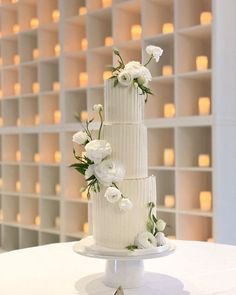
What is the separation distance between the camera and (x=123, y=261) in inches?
55.8

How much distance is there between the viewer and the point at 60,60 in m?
3.97

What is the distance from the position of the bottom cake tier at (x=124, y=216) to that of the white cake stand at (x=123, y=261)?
0.04 meters

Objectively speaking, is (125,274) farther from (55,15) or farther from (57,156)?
(55,15)

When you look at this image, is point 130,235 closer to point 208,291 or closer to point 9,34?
point 208,291

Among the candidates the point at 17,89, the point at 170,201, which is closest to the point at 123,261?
the point at 170,201

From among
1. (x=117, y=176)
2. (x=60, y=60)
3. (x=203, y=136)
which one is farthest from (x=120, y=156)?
(x=60, y=60)

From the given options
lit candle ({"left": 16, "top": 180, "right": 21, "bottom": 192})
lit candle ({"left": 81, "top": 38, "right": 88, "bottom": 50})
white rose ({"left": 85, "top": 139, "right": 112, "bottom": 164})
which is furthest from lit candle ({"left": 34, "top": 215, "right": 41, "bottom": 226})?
white rose ({"left": 85, "top": 139, "right": 112, "bottom": 164})

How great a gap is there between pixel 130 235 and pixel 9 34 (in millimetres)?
3435

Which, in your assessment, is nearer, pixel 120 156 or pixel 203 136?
pixel 120 156

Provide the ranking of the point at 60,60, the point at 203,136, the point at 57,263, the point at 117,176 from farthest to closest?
the point at 60,60, the point at 203,136, the point at 57,263, the point at 117,176

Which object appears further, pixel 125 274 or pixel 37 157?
pixel 37 157

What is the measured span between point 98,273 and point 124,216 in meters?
0.29

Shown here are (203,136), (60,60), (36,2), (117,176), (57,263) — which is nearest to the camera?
(117,176)

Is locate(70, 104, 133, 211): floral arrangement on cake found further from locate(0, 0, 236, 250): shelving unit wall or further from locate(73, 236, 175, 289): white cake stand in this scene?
locate(0, 0, 236, 250): shelving unit wall
